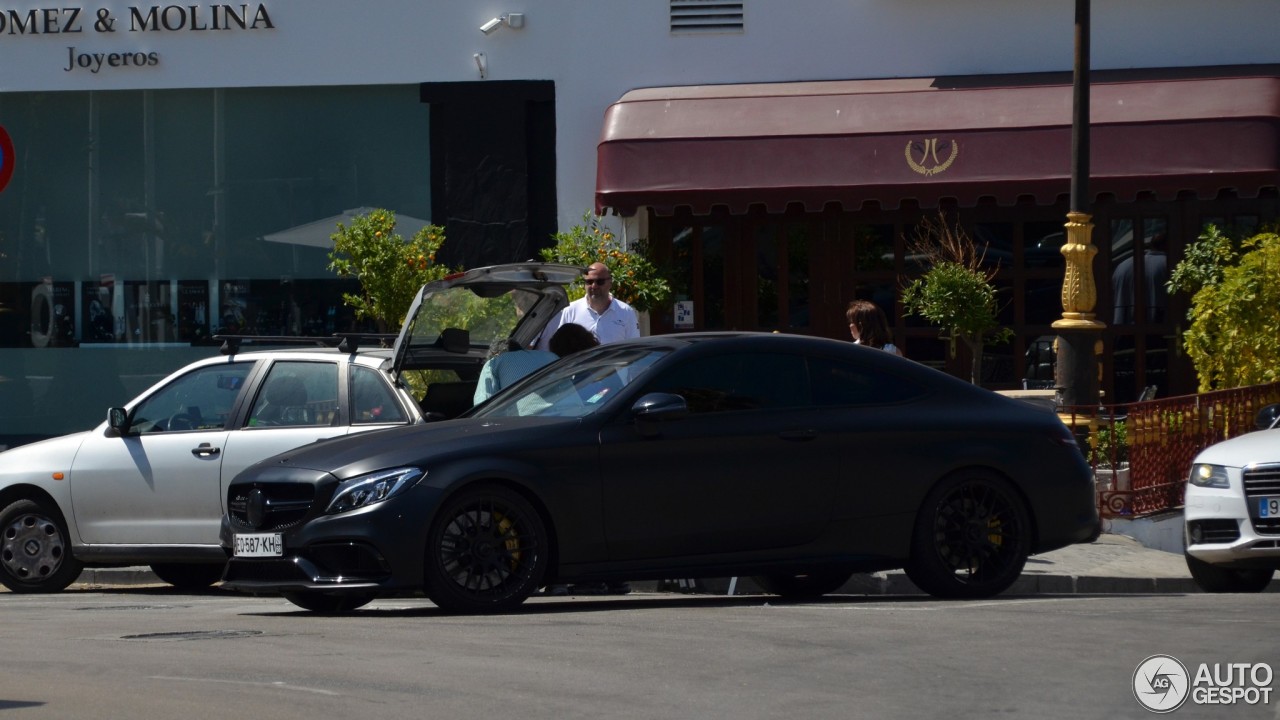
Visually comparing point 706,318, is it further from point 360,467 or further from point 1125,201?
point 360,467

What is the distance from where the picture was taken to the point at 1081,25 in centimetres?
1506

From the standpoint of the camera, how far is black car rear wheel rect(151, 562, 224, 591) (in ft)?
42.7

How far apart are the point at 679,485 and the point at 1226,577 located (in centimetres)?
474

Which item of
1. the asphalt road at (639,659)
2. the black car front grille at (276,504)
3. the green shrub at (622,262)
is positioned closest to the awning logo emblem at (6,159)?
the green shrub at (622,262)

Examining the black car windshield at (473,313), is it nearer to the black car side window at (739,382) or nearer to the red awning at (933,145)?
the black car side window at (739,382)

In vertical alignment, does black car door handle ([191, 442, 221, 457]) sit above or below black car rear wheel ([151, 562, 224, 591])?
above

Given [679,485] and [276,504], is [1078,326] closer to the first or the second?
[679,485]

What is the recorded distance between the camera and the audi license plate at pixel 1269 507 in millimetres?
Answer: 11547

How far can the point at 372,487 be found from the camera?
898 centimetres

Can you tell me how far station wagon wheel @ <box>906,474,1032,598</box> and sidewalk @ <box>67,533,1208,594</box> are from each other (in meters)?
2.10

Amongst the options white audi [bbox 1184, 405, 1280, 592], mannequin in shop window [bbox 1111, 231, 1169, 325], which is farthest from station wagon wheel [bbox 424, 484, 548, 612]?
mannequin in shop window [bbox 1111, 231, 1169, 325]

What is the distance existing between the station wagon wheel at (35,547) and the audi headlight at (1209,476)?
7.52m

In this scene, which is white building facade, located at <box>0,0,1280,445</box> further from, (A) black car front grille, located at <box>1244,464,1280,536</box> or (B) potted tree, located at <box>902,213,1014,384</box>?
(A) black car front grille, located at <box>1244,464,1280,536</box>

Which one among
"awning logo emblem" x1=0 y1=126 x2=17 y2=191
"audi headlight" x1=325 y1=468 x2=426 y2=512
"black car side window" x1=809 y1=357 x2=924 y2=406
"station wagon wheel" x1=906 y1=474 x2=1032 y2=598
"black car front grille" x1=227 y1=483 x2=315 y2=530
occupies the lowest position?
"station wagon wheel" x1=906 y1=474 x2=1032 y2=598
